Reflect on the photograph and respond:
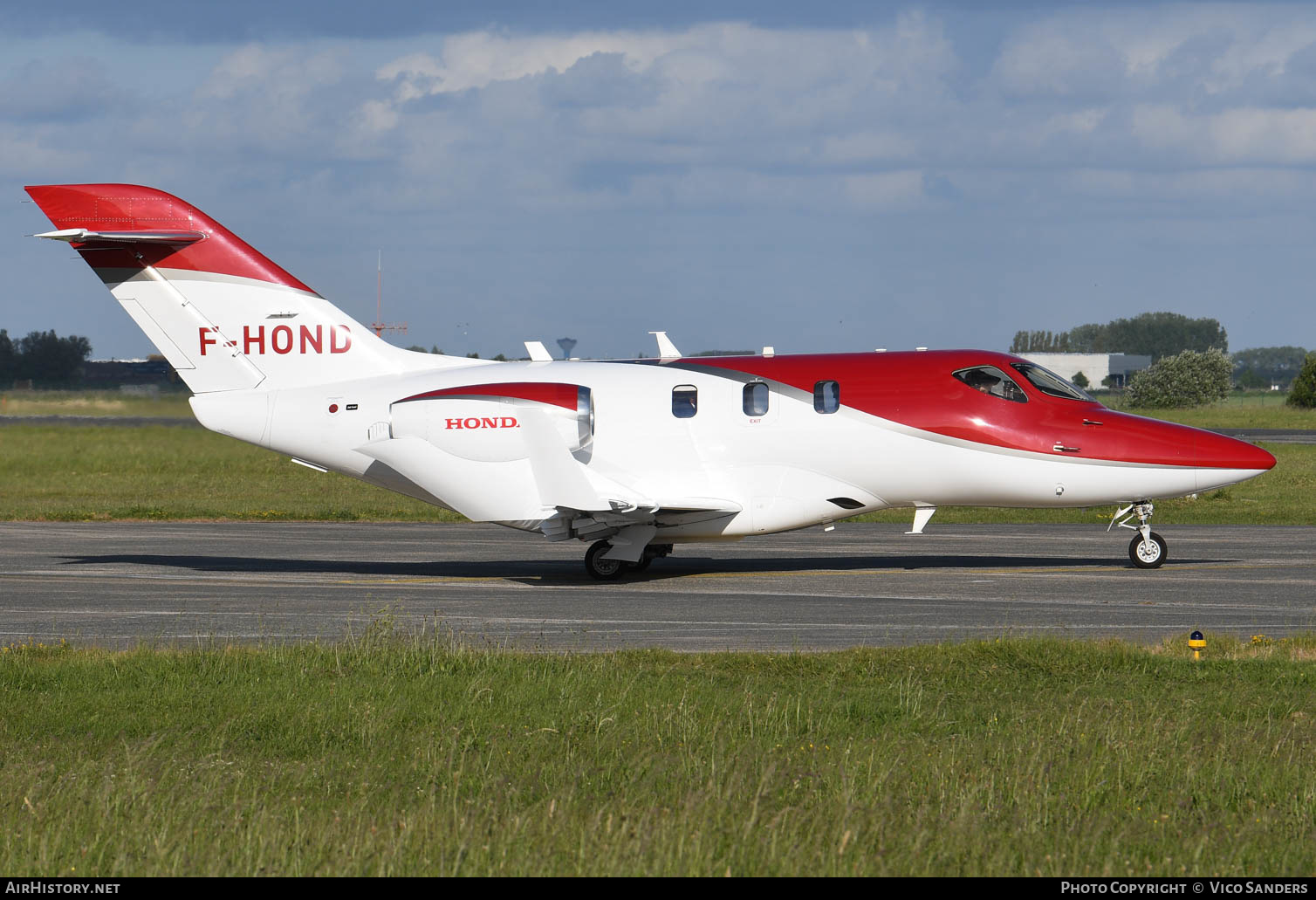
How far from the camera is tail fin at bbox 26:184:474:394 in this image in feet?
70.2

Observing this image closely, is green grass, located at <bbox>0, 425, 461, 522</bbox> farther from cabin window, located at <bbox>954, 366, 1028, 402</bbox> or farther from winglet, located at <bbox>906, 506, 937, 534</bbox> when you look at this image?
cabin window, located at <bbox>954, 366, 1028, 402</bbox>

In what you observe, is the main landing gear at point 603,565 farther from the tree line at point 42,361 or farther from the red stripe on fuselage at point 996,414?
the tree line at point 42,361

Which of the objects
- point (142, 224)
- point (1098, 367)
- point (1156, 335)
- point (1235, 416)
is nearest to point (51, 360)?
point (142, 224)

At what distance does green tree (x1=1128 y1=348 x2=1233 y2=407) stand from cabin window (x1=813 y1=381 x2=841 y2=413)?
251 feet

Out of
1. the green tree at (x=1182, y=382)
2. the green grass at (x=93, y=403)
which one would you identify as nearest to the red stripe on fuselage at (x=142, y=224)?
the green grass at (x=93, y=403)

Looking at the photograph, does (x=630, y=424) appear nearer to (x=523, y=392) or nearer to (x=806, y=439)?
(x=523, y=392)

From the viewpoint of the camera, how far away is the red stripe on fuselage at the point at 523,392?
68.2 ft

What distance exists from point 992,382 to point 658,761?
1322 centimetres

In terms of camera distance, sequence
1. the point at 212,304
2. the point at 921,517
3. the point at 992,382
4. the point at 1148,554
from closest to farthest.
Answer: the point at 992,382, the point at 921,517, the point at 1148,554, the point at 212,304

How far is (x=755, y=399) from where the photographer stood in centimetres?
2083

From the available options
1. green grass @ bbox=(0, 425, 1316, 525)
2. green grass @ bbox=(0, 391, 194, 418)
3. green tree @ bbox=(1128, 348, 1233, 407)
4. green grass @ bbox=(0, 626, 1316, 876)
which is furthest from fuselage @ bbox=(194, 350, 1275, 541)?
green tree @ bbox=(1128, 348, 1233, 407)

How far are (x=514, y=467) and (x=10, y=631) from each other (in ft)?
24.5

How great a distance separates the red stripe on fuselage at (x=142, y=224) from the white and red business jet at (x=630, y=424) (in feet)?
0.09

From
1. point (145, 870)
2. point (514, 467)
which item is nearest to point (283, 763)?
point (145, 870)
